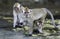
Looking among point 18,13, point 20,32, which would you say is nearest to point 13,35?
point 20,32

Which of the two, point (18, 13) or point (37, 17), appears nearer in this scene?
point (37, 17)

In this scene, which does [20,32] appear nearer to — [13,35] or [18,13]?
[13,35]

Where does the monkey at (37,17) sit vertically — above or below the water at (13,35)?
above

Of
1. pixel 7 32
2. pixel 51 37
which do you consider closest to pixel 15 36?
pixel 7 32

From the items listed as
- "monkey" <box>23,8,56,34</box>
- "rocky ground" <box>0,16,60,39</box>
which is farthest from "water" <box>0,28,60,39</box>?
"monkey" <box>23,8,56,34</box>

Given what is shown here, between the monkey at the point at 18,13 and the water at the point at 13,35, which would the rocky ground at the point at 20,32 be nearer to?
the water at the point at 13,35

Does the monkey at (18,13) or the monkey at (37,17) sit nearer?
the monkey at (37,17)

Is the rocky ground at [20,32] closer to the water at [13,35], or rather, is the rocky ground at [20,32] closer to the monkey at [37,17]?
the water at [13,35]

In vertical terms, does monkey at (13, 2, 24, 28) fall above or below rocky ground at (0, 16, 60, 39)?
above

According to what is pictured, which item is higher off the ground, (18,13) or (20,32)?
(18,13)

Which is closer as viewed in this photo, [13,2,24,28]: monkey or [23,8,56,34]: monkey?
[23,8,56,34]: monkey

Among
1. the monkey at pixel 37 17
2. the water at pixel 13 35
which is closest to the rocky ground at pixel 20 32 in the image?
the water at pixel 13 35

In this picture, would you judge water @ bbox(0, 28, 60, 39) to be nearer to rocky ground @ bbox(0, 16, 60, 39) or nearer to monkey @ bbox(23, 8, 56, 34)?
rocky ground @ bbox(0, 16, 60, 39)

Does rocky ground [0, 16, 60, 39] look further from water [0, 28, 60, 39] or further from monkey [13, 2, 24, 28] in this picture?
monkey [13, 2, 24, 28]
